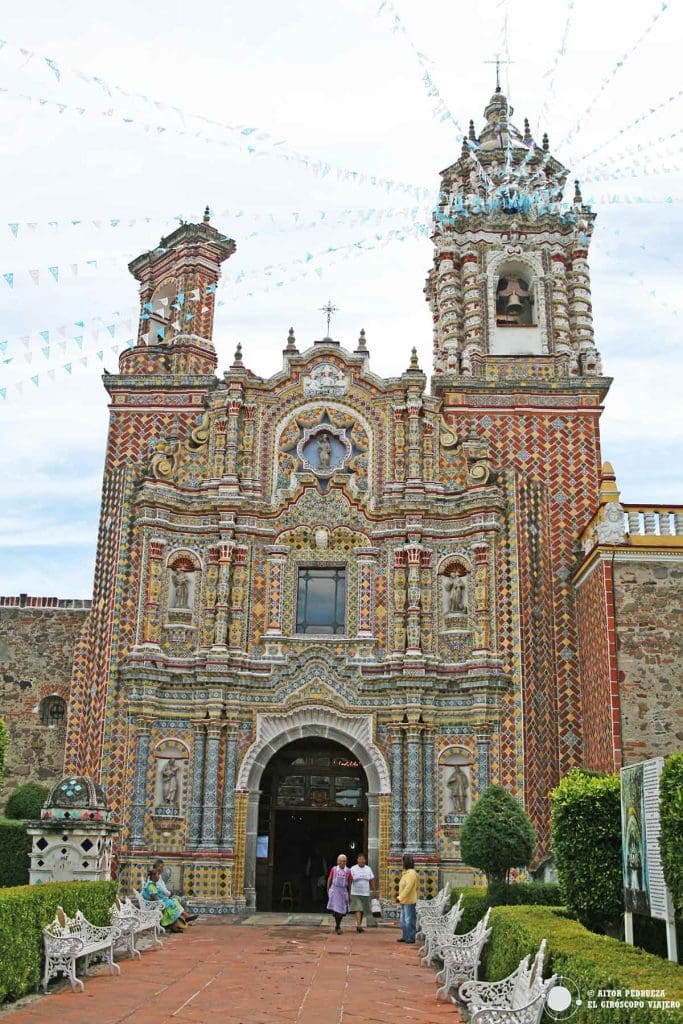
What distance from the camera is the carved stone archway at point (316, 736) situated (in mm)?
21750

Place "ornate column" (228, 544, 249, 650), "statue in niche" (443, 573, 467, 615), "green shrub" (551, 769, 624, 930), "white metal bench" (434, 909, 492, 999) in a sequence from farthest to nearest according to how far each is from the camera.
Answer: "statue in niche" (443, 573, 467, 615) → "ornate column" (228, 544, 249, 650) → "white metal bench" (434, 909, 492, 999) → "green shrub" (551, 769, 624, 930)

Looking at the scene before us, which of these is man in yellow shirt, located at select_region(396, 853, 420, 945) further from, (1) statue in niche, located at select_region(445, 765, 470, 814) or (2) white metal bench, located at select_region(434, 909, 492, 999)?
(2) white metal bench, located at select_region(434, 909, 492, 999)

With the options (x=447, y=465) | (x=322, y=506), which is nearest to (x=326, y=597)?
(x=322, y=506)

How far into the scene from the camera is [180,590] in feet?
76.2

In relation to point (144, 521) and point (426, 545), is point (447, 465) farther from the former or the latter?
point (144, 521)

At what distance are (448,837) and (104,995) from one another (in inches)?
439

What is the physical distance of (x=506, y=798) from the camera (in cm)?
1631

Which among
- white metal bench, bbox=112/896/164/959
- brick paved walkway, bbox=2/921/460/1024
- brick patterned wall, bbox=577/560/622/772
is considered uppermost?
brick patterned wall, bbox=577/560/622/772

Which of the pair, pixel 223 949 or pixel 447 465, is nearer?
pixel 223 949

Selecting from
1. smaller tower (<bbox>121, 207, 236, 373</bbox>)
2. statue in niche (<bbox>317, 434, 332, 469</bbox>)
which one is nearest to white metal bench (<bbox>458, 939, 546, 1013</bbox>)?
statue in niche (<bbox>317, 434, 332, 469</bbox>)

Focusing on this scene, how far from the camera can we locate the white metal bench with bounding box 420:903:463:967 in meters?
13.2

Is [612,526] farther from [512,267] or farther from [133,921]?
[133,921]

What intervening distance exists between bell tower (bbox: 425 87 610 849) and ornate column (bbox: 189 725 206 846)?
6.16m

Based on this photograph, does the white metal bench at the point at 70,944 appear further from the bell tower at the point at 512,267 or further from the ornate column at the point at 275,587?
the bell tower at the point at 512,267
